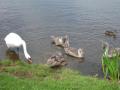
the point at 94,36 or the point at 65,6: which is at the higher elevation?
the point at 65,6

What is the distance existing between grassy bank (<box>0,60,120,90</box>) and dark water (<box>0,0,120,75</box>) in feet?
6.59

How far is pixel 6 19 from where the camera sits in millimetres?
19922

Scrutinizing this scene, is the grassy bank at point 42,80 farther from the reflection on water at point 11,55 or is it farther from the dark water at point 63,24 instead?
the reflection on water at point 11,55

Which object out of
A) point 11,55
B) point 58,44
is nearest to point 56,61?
point 11,55

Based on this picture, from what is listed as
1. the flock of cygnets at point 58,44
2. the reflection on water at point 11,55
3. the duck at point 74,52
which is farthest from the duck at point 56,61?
the reflection on water at point 11,55

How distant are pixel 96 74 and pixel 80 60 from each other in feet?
7.09

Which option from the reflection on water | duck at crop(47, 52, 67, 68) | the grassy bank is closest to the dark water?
the reflection on water

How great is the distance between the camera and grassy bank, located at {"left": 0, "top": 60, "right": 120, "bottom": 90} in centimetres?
848

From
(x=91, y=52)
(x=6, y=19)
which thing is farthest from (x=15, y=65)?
(x=6, y=19)

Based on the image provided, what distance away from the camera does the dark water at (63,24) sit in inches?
595

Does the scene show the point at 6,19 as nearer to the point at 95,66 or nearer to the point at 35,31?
the point at 35,31

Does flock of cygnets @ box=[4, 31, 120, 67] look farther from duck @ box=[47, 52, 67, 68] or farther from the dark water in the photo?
the dark water

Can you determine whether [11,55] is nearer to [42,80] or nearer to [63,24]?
[63,24]

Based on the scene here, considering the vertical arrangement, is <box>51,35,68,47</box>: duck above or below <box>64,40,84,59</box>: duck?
above
